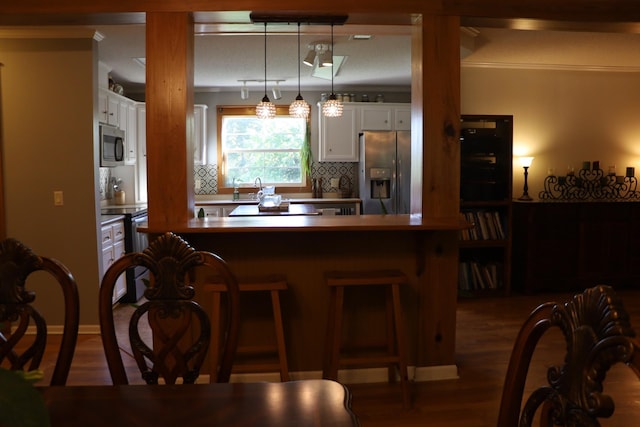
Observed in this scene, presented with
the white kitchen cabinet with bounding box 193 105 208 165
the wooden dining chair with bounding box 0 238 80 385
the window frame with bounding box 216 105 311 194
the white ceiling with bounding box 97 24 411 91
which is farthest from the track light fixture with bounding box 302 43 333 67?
the wooden dining chair with bounding box 0 238 80 385

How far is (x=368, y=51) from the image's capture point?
15.7 feet

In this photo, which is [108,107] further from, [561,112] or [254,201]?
[561,112]

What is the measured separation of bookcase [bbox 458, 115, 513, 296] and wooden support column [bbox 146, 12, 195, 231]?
121 inches

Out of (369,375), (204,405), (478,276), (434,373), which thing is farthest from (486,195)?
(204,405)

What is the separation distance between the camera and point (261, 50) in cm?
466

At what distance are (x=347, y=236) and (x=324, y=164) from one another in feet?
13.5

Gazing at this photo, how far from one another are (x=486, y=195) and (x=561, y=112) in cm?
139

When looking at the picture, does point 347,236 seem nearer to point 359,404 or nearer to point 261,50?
point 359,404

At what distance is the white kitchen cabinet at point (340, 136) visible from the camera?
21.4 feet

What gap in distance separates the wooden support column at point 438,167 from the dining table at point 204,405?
1.87 meters

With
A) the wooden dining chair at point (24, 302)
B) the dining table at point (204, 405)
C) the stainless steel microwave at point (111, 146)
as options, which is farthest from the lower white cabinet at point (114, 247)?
the dining table at point (204, 405)

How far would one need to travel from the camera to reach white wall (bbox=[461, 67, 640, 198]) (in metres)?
5.25

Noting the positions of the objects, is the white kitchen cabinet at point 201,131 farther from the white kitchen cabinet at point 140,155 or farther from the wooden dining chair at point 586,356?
the wooden dining chair at point 586,356

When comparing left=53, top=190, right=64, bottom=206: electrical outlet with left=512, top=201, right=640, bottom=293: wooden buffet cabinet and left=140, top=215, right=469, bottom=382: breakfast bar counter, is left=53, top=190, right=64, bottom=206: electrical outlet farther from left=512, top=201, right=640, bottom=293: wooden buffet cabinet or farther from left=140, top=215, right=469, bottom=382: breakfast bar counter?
left=512, top=201, right=640, bottom=293: wooden buffet cabinet
